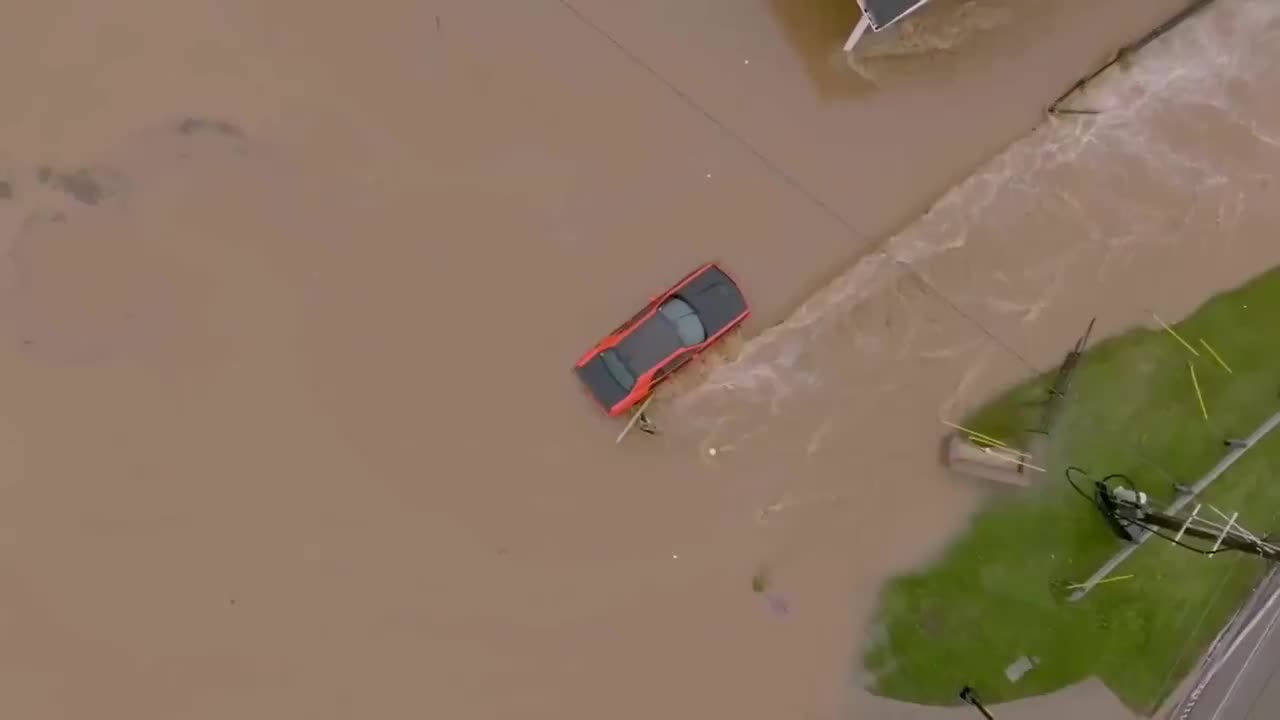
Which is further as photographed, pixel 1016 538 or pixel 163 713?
pixel 1016 538

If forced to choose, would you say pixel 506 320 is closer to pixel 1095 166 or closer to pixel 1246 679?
pixel 1095 166

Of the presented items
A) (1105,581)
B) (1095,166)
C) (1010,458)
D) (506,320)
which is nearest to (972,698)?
(1105,581)

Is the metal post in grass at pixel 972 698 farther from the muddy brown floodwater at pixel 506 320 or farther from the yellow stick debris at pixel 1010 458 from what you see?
the yellow stick debris at pixel 1010 458

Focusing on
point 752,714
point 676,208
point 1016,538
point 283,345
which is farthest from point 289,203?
point 1016,538

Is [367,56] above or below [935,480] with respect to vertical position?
above

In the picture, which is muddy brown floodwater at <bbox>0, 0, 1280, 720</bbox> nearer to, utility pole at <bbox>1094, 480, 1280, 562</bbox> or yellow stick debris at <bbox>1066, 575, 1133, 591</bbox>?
yellow stick debris at <bbox>1066, 575, 1133, 591</bbox>

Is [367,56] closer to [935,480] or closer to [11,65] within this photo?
[11,65]
